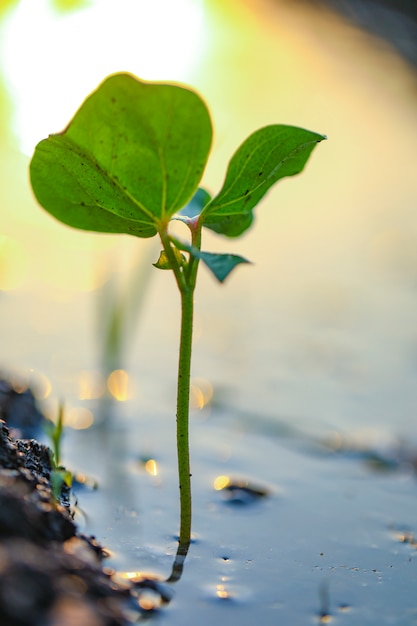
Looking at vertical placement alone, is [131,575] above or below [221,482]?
below

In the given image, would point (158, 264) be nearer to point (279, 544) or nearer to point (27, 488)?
point (27, 488)

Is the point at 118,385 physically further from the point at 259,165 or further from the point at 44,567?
the point at 44,567

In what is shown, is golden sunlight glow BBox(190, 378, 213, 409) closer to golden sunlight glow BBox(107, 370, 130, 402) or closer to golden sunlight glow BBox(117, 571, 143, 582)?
golden sunlight glow BBox(107, 370, 130, 402)

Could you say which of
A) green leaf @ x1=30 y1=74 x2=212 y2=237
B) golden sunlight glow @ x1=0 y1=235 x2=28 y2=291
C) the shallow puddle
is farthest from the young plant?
golden sunlight glow @ x1=0 y1=235 x2=28 y2=291

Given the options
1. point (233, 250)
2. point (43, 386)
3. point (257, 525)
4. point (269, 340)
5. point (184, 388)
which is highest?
point (233, 250)

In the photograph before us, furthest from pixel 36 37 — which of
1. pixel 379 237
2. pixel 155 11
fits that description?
pixel 379 237

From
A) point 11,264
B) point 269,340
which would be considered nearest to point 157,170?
point 269,340
